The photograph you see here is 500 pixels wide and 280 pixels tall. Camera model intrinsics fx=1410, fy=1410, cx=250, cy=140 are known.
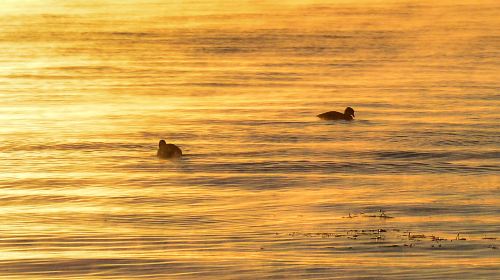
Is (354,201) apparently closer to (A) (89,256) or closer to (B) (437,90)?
(A) (89,256)

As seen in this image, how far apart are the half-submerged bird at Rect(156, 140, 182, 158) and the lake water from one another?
0.55 ft

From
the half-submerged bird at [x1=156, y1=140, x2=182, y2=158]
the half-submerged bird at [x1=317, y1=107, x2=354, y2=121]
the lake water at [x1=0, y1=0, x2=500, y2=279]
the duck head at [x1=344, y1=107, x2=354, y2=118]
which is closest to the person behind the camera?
the lake water at [x1=0, y1=0, x2=500, y2=279]

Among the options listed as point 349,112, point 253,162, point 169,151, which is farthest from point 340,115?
point 169,151

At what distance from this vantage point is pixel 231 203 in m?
19.8

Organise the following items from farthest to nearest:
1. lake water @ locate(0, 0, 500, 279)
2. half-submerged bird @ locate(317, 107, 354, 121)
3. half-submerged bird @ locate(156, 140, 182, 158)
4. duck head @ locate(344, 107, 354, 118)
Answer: duck head @ locate(344, 107, 354, 118), half-submerged bird @ locate(317, 107, 354, 121), half-submerged bird @ locate(156, 140, 182, 158), lake water @ locate(0, 0, 500, 279)

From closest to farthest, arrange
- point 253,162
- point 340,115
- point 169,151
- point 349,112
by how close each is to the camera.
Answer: point 169,151 < point 253,162 < point 340,115 < point 349,112

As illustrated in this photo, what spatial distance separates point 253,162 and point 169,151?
1.44 m

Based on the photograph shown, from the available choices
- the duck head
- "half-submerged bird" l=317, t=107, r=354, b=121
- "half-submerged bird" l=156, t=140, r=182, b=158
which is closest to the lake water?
"half-submerged bird" l=156, t=140, r=182, b=158

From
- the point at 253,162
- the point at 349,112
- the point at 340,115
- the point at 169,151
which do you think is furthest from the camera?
the point at 349,112

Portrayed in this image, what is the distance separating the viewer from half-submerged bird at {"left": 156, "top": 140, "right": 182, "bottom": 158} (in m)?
23.8

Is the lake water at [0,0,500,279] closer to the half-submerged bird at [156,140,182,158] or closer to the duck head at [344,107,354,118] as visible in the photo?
the half-submerged bird at [156,140,182,158]

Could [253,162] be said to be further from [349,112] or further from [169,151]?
[349,112]

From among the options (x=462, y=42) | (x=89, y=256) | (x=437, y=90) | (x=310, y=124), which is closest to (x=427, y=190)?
(x=89, y=256)

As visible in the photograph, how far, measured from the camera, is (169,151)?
2381 centimetres
